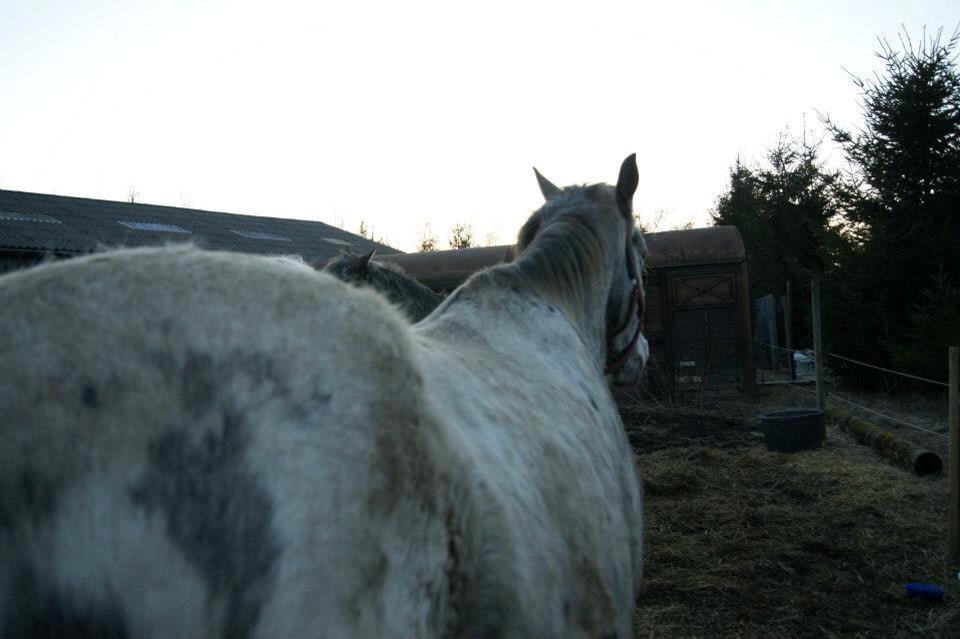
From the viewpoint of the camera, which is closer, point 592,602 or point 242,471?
point 242,471

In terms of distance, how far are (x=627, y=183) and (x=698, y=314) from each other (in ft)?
35.4

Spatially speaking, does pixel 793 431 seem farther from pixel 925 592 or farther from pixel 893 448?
pixel 925 592

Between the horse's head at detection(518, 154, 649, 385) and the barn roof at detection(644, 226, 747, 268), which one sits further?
the barn roof at detection(644, 226, 747, 268)

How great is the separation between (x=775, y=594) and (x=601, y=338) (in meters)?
2.29

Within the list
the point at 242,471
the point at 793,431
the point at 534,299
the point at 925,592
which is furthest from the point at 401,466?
the point at 793,431

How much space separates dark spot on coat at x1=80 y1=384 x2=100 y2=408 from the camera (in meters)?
0.92

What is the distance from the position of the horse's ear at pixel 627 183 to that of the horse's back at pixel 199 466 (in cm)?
206

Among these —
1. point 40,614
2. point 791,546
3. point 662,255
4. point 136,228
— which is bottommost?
point 791,546

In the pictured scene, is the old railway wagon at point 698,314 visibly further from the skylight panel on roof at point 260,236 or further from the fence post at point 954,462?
the skylight panel on roof at point 260,236

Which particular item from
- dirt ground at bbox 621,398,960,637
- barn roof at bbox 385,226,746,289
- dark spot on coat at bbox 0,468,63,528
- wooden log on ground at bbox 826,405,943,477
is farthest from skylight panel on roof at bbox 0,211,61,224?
dark spot on coat at bbox 0,468,63,528

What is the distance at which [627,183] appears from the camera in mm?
2982

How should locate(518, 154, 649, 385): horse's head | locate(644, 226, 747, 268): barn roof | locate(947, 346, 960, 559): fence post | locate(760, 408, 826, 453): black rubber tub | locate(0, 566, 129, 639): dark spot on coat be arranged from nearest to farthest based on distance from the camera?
locate(0, 566, 129, 639): dark spot on coat < locate(518, 154, 649, 385): horse's head < locate(947, 346, 960, 559): fence post < locate(760, 408, 826, 453): black rubber tub < locate(644, 226, 747, 268): barn roof

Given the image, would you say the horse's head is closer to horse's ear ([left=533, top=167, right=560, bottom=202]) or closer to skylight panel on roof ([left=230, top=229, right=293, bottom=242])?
horse's ear ([left=533, top=167, right=560, bottom=202])

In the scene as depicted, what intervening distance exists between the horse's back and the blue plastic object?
388 cm
